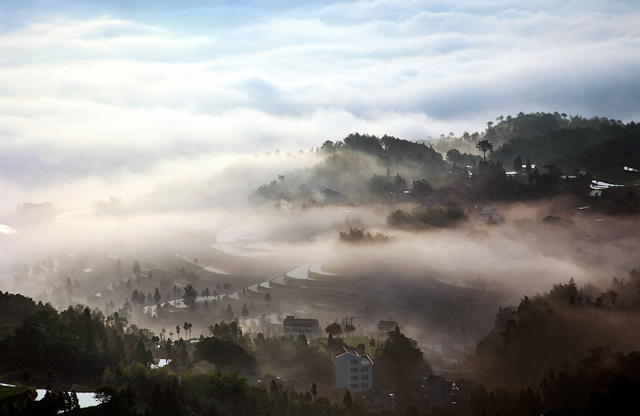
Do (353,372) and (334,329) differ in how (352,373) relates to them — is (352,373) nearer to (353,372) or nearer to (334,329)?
(353,372)

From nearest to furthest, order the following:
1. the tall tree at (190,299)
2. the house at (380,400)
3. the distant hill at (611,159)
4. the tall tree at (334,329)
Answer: the house at (380,400)
the tall tree at (334,329)
the tall tree at (190,299)
the distant hill at (611,159)

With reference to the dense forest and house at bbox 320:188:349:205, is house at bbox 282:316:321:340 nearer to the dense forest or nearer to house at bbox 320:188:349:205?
the dense forest

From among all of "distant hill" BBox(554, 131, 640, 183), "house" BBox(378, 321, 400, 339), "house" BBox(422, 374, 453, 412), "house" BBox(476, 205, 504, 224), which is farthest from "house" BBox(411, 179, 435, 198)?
"house" BBox(422, 374, 453, 412)

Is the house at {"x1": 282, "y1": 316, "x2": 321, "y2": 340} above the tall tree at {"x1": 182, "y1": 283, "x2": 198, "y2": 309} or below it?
below

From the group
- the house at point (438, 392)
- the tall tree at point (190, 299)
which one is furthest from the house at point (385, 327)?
the tall tree at point (190, 299)

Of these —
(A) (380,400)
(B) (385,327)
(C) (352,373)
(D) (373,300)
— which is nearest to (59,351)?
(C) (352,373)

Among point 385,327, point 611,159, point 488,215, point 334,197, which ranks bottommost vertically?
point 385,327

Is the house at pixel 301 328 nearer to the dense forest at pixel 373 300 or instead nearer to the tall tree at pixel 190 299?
the dense forest at pixel 373 300

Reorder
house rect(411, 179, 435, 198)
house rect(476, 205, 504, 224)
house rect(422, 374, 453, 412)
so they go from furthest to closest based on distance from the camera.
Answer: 1. house rect(411, 179, 435, 198)
2. house rect(476, 205, 504, 224)
3. house rect(422, 374, 453, 412)
